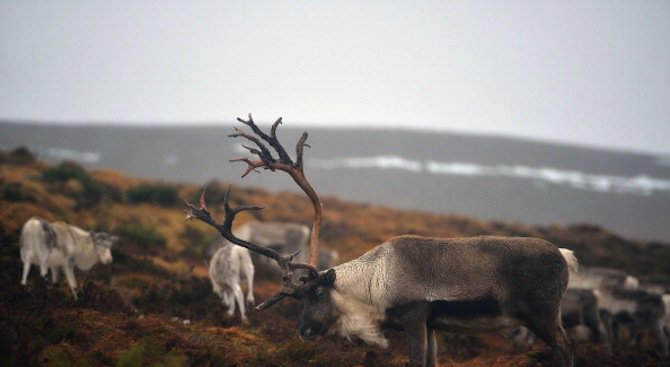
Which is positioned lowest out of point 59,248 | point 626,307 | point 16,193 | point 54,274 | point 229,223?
point 626,307

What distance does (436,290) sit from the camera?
8.15 meters

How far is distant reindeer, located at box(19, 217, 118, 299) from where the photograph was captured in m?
11.8

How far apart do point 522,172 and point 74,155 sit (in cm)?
4385

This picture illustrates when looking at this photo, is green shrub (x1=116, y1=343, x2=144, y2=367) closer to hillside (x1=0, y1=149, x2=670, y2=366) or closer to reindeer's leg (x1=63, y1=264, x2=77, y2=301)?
hillside (x1=0, y1=149, x2=670, y2=366)

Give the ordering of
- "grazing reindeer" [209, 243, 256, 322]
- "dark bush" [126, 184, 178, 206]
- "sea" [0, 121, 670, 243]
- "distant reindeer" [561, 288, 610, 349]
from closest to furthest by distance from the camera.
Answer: "grazing reindeer" [209, 243, 256, 322], "distant reindeer" [561, 288, 610, 349], "dark bush" [126, 184, 178, 206], "sea" [0, 121, 670, 243]

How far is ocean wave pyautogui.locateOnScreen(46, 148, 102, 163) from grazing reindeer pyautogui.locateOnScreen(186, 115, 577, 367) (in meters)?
53.1

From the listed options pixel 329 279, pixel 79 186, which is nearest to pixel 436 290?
pixel 329 279

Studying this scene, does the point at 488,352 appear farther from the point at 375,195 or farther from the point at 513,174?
the point at 513,174

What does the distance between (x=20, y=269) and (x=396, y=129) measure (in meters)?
69.6

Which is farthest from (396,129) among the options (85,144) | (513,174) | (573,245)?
(573,245)

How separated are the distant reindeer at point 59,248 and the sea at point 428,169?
39.8 meters

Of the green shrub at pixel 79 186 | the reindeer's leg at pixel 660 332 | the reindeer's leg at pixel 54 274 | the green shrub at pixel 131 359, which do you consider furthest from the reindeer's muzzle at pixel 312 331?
the green shrub at pixel 79 186

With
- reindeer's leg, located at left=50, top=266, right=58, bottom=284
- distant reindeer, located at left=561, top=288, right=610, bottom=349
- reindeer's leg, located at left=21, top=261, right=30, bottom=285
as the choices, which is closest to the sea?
distant reindeer, located at left=561, top=288, right=610, bottom=349

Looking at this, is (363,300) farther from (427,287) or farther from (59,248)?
(59,248)
